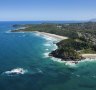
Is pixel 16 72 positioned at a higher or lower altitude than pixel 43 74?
higher

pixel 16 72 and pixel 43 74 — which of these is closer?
pixel 43 74

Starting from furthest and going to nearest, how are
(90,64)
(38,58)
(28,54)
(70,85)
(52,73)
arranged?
(28,54)
(38,58)
(90,64)
(52,73)
(70,85)

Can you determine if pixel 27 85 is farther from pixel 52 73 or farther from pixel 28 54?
pixel 28 54

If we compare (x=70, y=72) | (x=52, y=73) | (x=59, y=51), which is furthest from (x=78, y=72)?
(x=59, y=51)

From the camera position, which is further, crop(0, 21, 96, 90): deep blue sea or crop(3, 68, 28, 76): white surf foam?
crop(3, 68, 28, 76): white surf foam

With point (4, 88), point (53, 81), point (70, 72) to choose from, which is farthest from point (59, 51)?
point (4, 88)

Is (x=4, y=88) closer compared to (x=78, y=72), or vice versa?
(x=4, y=88)

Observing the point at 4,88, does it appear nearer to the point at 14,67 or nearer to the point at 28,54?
the point at 14,67

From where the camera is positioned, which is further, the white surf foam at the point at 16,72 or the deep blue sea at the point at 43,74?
the white surf foam at the point at 16,72

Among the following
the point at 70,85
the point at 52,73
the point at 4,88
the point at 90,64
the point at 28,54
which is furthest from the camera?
the point at 28,54
